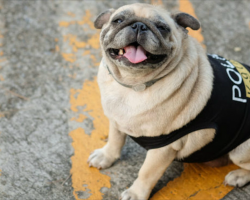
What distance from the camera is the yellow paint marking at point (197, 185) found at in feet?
8.93

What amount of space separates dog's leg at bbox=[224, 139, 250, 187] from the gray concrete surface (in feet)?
0.30

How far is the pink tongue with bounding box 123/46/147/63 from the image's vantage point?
207cm

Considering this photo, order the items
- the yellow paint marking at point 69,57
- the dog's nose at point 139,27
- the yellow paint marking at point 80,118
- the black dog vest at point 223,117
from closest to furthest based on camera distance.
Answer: the dog's nose at point 139,27 → the black dog vest at point 223,117 → the yellow paint marking at point 80,118 → the yellow paint marking at point 69,57

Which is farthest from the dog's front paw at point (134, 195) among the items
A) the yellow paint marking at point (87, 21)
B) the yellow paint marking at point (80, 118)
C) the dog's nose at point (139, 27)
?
the yellow paint marking at point (87, 21)

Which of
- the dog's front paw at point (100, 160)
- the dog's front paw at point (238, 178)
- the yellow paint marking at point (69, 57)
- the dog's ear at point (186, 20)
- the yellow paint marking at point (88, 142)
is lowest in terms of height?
the yellow paint marking at point (88, 142)

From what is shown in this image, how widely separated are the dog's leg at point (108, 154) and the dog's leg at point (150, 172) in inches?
12.9

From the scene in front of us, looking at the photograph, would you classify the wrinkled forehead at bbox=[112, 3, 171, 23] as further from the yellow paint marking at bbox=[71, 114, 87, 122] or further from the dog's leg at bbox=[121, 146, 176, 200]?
the yellow paint marking at bbox=[71, 114, 87, 122]

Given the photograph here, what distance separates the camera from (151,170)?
249 centimetres

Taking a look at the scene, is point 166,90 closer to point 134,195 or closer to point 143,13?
point 143,13

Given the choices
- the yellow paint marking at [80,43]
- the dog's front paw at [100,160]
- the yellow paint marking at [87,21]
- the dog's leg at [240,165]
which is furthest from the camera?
the yellow paint marking at [87,21]

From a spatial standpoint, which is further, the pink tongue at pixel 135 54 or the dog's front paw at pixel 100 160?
the dog's front paw at pixel 100 160

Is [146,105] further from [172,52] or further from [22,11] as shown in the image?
[22,11]

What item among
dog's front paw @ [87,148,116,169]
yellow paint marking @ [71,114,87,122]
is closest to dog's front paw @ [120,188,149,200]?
dog's front paw @ [87,148,116,169]

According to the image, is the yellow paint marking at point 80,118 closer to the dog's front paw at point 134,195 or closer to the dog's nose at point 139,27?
the dog's front paw at point 134,195
